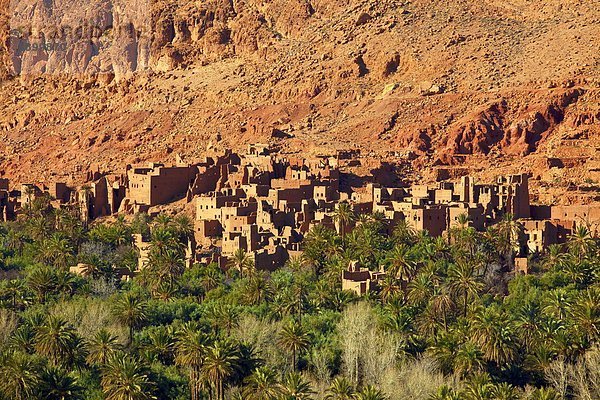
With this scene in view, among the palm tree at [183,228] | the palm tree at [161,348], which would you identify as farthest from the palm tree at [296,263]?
the palm tree at [161,348]

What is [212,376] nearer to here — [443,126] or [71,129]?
[443,126]

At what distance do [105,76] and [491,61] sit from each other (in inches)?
1232

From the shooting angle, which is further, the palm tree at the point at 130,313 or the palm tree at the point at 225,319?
the palm tree at the point at 130,313

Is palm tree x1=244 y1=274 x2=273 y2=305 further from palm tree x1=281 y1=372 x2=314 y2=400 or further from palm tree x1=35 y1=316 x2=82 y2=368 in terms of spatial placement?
palm tree x1=281 y1=372 x2=314 y2=400

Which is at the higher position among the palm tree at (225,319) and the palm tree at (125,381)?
the palm tree at (225,319)

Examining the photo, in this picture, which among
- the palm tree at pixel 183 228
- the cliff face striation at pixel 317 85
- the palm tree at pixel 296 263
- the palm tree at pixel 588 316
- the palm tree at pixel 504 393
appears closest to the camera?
the palm tree at pixel 504 393

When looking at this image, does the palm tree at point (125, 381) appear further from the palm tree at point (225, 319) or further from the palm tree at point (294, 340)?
the palm tree at point (225, 319)

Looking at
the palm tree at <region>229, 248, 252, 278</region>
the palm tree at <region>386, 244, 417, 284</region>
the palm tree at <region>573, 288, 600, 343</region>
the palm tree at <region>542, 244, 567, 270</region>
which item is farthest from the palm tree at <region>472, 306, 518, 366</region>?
the palm tree at <region>229, 248, 252, 278</region>

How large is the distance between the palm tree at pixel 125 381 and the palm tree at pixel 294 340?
5.49 meters

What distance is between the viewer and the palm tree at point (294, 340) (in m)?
45.3

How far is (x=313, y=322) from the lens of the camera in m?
49.9

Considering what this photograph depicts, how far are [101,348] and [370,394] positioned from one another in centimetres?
968

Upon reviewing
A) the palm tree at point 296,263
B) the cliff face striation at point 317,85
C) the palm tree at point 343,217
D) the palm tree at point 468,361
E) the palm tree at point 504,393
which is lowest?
the palm tree at point 504,393

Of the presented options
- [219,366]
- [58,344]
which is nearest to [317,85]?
[58,344]
